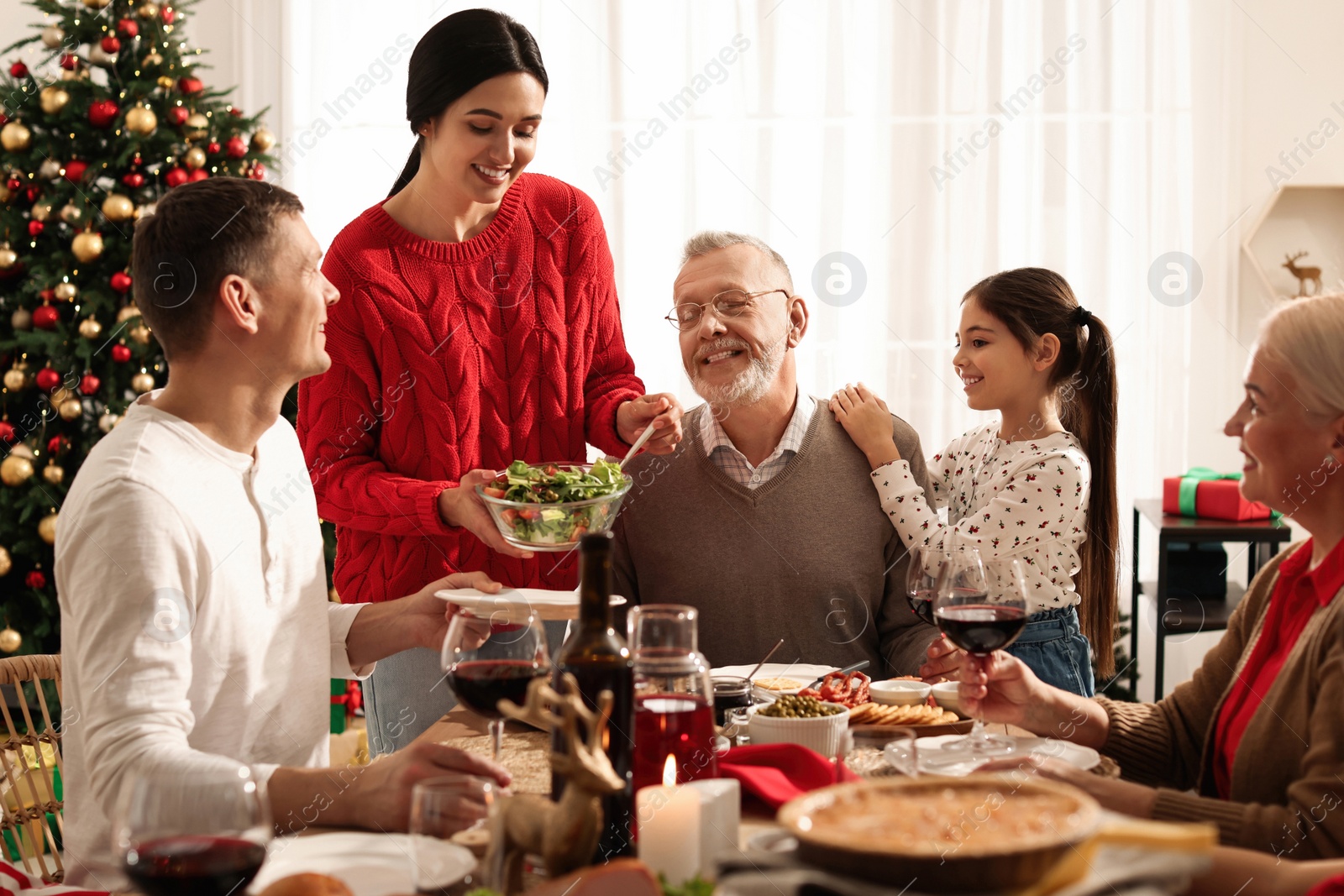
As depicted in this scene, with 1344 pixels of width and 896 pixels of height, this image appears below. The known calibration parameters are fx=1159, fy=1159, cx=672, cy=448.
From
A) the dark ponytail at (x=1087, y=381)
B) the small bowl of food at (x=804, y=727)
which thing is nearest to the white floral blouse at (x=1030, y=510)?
the dark ponytail at (x=1087, y=381)

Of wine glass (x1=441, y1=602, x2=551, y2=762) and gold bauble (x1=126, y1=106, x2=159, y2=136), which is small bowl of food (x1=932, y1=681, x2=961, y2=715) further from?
gold bauble (x1=126, y1=106, x2=159, y2=136)

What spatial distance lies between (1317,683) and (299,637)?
1410 millimetres

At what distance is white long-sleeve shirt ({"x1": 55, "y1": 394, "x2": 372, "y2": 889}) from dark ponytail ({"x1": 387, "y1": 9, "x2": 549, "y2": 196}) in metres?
0.77

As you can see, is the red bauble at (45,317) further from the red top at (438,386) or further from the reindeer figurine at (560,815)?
the reindeer figurine at (560,815)

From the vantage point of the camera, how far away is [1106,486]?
2928 millimetres

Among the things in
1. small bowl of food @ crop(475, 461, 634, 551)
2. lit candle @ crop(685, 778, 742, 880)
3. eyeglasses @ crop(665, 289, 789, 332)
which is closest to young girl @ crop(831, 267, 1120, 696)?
eyeglasses @ crop(665, 289, 789, 332)

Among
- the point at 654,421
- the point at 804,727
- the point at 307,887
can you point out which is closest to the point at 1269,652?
the point at 804,727

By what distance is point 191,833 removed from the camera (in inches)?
36.7

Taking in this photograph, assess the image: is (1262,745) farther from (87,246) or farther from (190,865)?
(87,246)

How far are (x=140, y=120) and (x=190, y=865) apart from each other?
355 centimetres

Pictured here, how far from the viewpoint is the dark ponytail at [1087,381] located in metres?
2.91

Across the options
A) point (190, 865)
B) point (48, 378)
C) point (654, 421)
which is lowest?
point (190, 865)

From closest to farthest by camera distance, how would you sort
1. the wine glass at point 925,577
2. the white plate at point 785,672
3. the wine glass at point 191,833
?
1. the wine glass at point 191,833
2. the wine glass at point 925,577
3. the white plate at point 785,672

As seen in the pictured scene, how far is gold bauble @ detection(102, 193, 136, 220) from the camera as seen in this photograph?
3.82 metres
